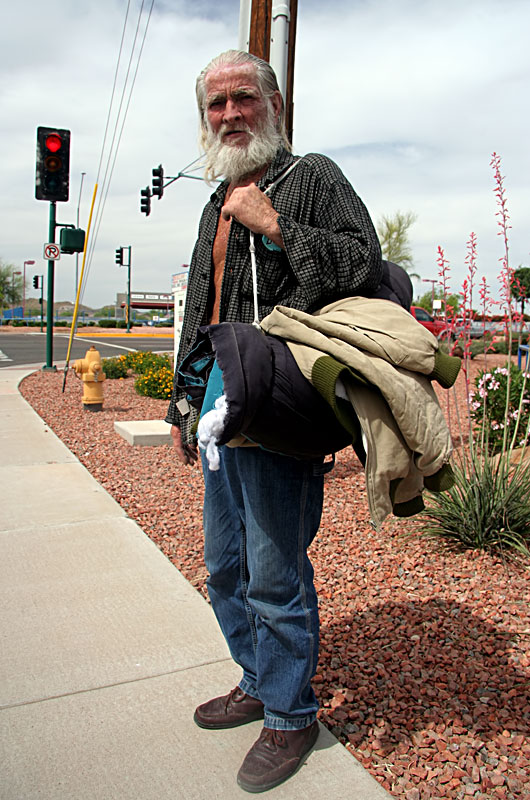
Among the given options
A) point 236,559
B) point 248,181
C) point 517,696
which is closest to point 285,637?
point 236,559

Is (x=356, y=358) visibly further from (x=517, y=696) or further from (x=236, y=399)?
(x=517, y=696)

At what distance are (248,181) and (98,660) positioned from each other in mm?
1891

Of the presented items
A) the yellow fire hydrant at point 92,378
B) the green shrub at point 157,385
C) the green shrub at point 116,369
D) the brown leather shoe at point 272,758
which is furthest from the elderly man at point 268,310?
the green shrub at point 116,369

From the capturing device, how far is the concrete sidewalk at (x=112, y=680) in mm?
2014

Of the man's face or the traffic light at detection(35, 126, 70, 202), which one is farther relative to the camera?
the traffic light at detection(35, 126, 70, 202)

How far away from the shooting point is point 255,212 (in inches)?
75.4

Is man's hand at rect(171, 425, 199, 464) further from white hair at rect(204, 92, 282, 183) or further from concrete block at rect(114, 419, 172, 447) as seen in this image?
concrete block at rect(114, 419, 172, 447)

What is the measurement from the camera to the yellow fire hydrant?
8547 millimetres

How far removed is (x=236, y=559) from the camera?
220cm

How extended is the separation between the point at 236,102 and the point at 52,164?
1060 cm

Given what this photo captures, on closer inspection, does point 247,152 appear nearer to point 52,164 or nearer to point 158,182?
point 52,164

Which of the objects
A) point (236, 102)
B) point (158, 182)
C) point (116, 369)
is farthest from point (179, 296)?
point (158, 182)

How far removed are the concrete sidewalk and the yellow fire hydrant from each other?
440cm

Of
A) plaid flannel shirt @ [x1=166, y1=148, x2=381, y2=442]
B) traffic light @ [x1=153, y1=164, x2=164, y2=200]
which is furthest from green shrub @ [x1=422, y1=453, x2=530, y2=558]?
traffic light @ [x1=153, y1=164, x2=164, y2=200]
